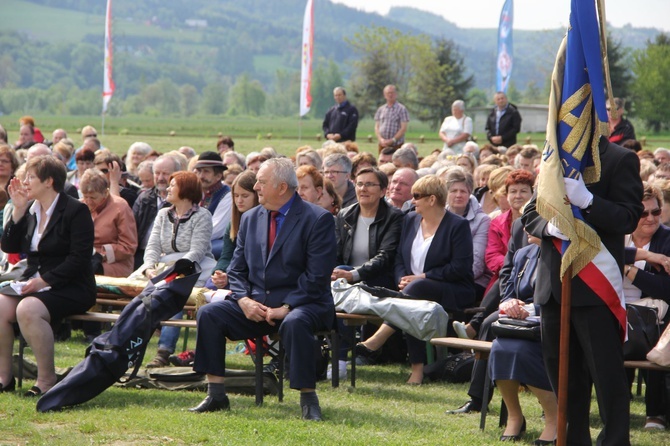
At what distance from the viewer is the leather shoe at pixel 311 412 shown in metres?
6.92

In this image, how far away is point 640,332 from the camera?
22.2 feet

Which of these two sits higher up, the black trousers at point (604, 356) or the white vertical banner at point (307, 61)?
the white vertical banner at point (307, 61)

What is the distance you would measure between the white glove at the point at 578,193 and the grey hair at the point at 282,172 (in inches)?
101

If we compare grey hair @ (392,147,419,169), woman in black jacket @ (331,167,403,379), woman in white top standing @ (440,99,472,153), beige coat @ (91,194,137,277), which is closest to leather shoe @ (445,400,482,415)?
woman in black jacket @ (331,167,403,379)

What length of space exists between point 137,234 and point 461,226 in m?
3.58

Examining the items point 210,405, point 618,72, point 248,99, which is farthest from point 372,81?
point 248,99

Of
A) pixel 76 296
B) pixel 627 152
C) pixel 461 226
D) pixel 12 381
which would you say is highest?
pixel 627 152

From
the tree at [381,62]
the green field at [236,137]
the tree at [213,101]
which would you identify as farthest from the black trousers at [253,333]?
the tree at [213,101]

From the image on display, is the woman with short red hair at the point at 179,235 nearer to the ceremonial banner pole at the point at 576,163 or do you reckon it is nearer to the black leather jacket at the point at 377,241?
the black leather jacket at the point at 377,241

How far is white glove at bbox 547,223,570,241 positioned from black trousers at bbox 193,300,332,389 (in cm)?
216

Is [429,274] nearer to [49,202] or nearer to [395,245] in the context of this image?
[395,245]

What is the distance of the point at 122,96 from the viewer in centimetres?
18125

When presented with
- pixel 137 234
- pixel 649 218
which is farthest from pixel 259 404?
pixel 137 234

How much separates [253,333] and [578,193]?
2910 mm
